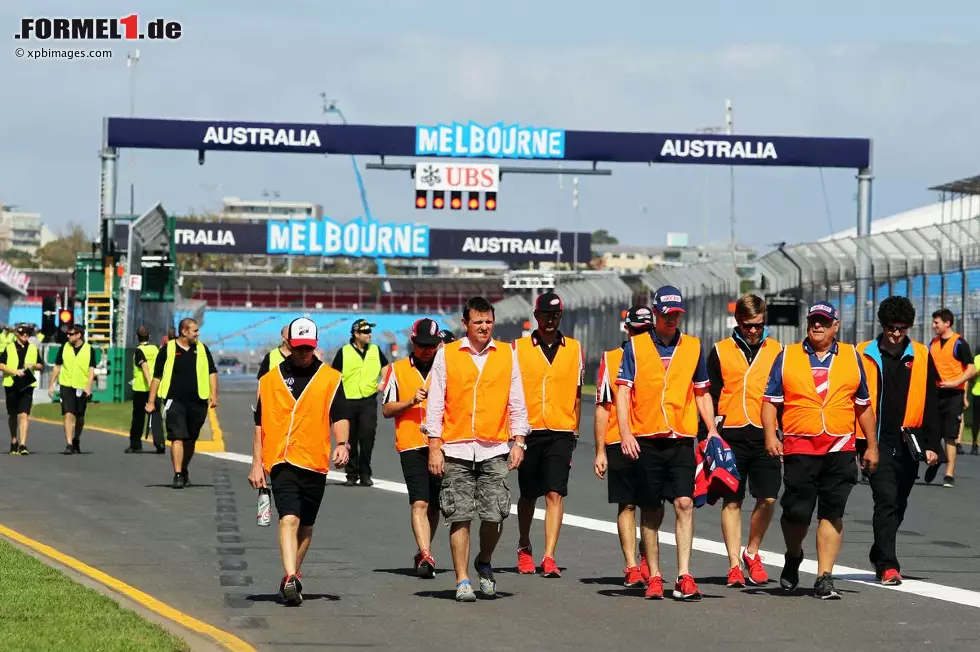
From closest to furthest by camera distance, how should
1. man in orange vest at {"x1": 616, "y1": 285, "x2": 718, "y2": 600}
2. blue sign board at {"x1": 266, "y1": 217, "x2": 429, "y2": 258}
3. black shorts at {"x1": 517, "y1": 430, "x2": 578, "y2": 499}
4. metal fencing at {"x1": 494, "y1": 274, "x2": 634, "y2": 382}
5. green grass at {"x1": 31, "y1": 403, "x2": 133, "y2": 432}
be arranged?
man in orange vest at {"x1": 616, "y1": 285, "x2": 718, "y2": 600} → black shorts at {"x1": 517, "y1": 430, "x2": 578, "y2": 499} → green grass at {"x1": 31, "y1": 403, "x2": 133, "y2": 432} → metal fencing at {"x1": 494, "y1": 274, "x2": 634, "y2": 382} → blue sign board at {"x1": 266, "y1": 217, "x2": 429, "y2": 258}

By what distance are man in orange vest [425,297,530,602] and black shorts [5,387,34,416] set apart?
1352cm

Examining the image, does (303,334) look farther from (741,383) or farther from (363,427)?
(363,427)

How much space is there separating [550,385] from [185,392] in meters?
6.95

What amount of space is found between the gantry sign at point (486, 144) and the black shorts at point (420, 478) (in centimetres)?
3065

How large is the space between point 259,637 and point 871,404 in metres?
3.91

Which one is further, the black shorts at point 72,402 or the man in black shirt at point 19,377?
the black shorts at point 72,402

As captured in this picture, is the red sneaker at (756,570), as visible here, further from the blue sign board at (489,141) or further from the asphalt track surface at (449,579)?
the blue sign board at (489,141)

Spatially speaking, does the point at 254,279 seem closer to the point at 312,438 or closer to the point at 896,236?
the point at 896,236

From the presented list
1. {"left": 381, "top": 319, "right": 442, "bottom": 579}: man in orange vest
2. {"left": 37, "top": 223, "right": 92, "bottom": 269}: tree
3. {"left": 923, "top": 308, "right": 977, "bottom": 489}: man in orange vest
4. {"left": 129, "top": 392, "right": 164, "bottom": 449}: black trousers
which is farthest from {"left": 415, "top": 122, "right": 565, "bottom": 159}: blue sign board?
{"left": 37, "top": 223, "right": 92, "bottom": 269}: tree

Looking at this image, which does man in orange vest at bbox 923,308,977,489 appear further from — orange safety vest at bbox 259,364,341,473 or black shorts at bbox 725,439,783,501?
orange safety vest at bbox 259,364,341,473

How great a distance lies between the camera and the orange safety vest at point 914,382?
420 inches

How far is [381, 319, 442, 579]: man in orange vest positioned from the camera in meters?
10.9

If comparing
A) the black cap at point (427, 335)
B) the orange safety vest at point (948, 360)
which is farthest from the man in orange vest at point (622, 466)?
the orange safety vest at point (948, 360)

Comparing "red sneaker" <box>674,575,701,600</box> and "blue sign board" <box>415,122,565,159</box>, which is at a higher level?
"blue sign board" <box>415,122,565,159</box>
